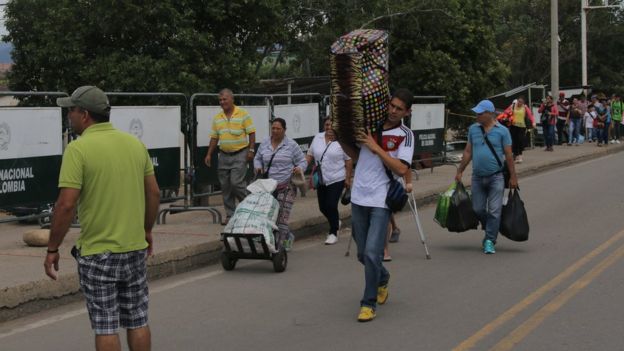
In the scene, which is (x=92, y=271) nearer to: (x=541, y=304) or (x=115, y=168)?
(x=115, y=168)

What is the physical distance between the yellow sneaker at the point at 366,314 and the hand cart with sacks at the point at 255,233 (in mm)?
2216

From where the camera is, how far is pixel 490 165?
1012 centimetres

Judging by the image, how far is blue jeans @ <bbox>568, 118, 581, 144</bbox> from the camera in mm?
31220

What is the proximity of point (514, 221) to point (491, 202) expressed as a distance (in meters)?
0.35

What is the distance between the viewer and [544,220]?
43.2ft

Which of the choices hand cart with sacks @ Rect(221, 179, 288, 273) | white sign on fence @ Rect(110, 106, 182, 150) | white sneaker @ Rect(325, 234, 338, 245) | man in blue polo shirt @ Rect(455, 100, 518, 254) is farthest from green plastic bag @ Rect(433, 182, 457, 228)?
white sign on fence @ Rect(110, 106, 182, 150)

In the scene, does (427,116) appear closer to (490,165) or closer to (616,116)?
(490,165)

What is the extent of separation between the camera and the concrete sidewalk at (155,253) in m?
7.64

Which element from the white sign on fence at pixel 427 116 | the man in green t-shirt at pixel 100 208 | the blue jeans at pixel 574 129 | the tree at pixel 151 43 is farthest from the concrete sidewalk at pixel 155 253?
the blue jeans at pixel 574 129

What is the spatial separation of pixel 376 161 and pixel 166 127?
5.58 meters

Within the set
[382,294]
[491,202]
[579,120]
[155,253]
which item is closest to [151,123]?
[155,253]

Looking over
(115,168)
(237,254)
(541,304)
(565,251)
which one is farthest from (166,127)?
(115,168)

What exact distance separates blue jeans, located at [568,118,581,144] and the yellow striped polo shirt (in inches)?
858

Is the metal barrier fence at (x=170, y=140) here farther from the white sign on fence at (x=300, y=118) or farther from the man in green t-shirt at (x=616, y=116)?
the man in green t-shirt at (x=616, y=116)
